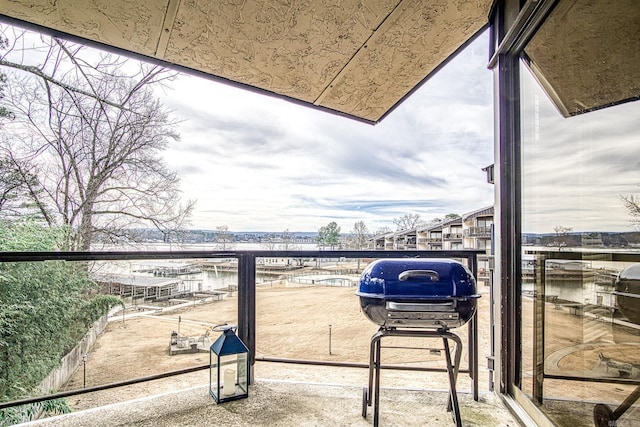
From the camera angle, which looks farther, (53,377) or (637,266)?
(53,377)

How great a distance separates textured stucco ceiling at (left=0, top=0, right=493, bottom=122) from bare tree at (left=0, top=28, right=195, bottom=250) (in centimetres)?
271

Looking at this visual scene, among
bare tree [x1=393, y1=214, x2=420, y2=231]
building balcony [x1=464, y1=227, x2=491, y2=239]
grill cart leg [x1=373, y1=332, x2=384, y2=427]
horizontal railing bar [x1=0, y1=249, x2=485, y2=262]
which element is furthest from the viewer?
bare tree [x1=393, y1=214, x2=420, y2=231]

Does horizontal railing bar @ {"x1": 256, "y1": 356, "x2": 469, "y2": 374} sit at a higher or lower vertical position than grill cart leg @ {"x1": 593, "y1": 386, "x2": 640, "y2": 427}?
lower

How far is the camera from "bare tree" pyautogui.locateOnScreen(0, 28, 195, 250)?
410 centimetres

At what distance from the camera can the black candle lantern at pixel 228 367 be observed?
2.17m

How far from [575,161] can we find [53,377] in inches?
131

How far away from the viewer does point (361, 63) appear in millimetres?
2396

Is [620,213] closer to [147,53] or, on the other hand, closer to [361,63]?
[361,63]

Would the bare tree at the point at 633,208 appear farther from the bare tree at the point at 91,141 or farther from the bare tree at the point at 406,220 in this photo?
the bare tree at the point at 91,141

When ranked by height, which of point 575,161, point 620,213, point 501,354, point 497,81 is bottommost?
point 501,354

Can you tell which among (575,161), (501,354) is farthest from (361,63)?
(501,354)

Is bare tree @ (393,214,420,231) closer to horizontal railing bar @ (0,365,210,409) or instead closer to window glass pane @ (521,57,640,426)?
window glass pane @ (521,57,640,426)

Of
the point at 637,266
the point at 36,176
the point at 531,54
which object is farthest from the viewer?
the point at 36,176

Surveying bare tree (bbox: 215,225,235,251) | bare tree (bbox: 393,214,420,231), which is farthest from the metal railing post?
bare tree (bbox: 393,214,420,231)
